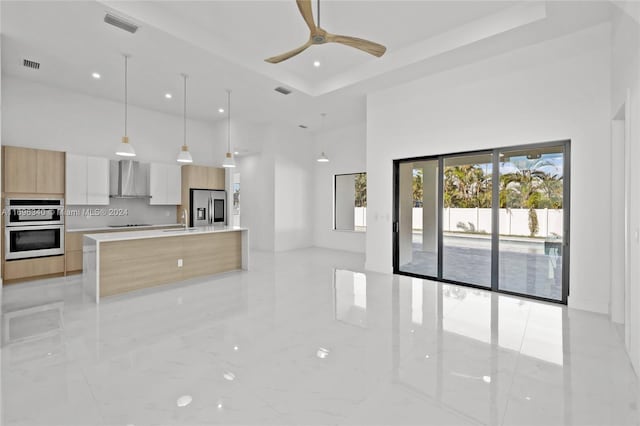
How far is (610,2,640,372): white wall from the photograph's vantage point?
8.14ft

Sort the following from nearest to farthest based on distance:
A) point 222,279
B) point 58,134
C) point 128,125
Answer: point 222,279 < point 58,134 < point 128,125

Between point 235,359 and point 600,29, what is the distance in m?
5.42

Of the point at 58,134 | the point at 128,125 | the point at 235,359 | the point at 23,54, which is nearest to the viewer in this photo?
the point at 235,359

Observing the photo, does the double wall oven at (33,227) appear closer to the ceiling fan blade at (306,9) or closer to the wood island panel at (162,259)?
the wood island panel at (162,259)

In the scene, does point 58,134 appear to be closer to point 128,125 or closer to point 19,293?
point 128,125

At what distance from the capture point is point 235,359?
8.32 feet

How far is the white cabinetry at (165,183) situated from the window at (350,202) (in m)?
4.15

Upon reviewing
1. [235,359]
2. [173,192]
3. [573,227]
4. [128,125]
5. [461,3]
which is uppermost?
[461,3]

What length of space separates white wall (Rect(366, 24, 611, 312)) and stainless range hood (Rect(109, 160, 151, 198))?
17.6 feet

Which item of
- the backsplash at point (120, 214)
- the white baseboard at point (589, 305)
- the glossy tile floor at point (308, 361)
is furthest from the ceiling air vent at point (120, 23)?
the white baseboard at point (589, 305)

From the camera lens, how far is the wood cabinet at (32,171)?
489 centimetres

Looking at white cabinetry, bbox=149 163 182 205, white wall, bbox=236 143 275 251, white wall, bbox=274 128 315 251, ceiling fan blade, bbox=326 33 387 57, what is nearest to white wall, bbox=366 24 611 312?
ceiling fan blade, bbox=326 33 387 57

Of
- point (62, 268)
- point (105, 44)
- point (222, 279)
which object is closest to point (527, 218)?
point (222, 279)

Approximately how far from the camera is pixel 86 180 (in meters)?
5.81
